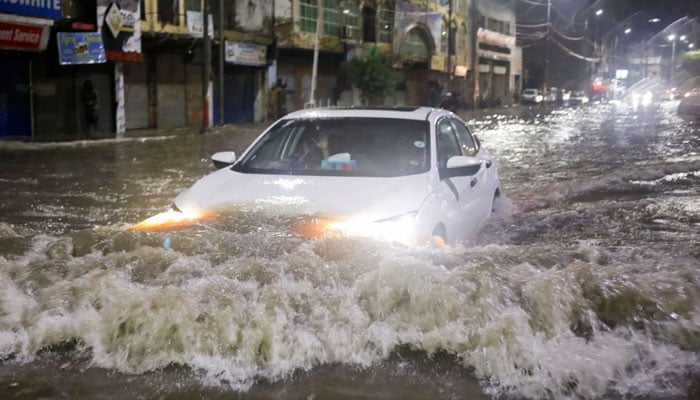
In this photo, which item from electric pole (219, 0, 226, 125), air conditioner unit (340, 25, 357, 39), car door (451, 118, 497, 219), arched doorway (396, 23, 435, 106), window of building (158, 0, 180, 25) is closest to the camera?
car door (451, 118, 497, 219)

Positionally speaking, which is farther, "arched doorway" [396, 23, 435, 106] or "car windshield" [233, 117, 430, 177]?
"arched doorway" [396, 23, 435, 106]

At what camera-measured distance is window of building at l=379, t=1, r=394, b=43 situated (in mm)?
42219

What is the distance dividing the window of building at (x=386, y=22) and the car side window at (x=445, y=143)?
36.5 metres

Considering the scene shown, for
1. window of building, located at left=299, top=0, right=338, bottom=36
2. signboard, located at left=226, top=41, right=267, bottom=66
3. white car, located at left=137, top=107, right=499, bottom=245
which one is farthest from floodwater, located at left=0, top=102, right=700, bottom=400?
window of building, located at left=299, top=0, right=338, bottom=36

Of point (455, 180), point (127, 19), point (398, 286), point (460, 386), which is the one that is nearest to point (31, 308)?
point (398, 286)

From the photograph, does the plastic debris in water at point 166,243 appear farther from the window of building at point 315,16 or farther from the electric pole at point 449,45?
the electric pole at point 449,45

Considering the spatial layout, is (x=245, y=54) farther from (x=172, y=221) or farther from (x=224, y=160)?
(x=172, y=221)

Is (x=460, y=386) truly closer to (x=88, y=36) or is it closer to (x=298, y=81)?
(x=88, y=36)

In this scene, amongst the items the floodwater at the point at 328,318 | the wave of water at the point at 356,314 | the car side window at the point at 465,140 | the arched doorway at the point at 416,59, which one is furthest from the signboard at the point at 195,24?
the wave of water at the point at 356,314

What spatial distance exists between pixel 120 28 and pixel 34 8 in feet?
12.8

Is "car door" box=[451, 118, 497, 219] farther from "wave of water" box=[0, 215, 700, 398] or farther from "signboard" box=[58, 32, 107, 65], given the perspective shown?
"signboard" box=[58, 32, 107, 65]

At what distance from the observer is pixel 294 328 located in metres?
3.84

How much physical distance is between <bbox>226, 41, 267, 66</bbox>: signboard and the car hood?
80.5 feet

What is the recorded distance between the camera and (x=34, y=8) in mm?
19875
